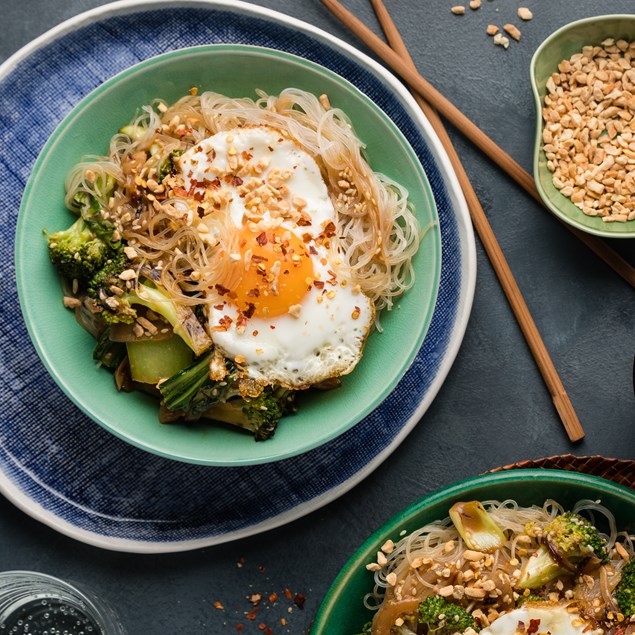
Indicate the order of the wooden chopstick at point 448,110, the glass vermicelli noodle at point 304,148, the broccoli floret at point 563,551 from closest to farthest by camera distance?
1. the glass vermicelli noodle at point 304,148
2. the broccoli floret at point 563,551
3. the wooden chopstick at point 448,110

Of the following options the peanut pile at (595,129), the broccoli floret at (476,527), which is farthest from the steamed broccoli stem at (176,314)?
the peanut pile at (595,129)

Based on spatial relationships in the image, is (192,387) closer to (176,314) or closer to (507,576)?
(176,314)

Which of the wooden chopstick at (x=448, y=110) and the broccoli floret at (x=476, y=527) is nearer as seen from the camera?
the broccoli floret at (x=476, y=527)

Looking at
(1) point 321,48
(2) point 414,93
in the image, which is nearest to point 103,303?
(1) point 321,48

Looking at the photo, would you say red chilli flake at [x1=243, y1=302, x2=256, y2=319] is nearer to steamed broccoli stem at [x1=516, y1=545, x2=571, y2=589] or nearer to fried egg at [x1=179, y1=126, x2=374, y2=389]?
fried egg at [x1=179, y1=126, x2=374, y2=389]

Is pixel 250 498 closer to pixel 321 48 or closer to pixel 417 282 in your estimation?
pixel 417 282

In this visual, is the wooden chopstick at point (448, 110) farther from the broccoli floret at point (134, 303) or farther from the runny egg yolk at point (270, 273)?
the broccoli floret at point (134, 303)

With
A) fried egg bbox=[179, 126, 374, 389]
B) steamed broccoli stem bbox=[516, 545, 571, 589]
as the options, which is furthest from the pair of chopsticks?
fried egg bbox=[179, 126, 374, 389]
